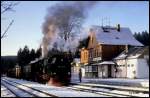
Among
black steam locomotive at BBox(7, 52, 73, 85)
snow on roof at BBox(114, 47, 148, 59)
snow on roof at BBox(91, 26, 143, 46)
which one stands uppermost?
snow on roof at BBox(91, 26, 143, 46)

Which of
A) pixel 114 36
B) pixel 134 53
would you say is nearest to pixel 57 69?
pixel 134 53

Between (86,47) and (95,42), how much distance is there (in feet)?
24.2

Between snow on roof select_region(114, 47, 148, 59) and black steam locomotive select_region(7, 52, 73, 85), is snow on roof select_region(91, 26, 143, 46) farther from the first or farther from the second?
black steam locomotive select_region(7, 52, 73, 85)

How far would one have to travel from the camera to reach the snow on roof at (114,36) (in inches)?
2504

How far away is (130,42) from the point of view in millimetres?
64375

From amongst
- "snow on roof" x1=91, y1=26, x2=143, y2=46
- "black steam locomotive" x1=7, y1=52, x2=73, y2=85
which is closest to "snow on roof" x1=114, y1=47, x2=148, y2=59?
"snow on roof" x1=91, y1=26, x2=143, y2=46

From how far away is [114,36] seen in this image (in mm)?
65375

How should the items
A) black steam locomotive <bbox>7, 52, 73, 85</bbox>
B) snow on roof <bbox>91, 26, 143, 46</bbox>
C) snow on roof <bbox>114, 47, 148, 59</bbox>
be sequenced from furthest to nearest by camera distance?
1. snow on roof <bbox>91, 26, 143, 46</bbox>
2. snow on roof <bbox>114, 47, 148, 59</bbox>
3. black steam locomotive <bbox>7, 52, 73, 85</bbox>

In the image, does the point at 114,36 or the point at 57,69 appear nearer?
the point at 57,69

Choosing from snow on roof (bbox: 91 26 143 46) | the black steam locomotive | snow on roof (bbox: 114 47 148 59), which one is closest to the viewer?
the black steam locomotive

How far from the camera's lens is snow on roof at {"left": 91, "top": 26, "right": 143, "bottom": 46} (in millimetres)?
63594

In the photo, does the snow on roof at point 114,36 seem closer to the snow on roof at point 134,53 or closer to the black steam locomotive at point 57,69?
the snow on roof at point 134,53

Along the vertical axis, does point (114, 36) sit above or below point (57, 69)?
above

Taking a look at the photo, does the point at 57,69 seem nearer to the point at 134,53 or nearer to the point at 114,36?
the point at 134,53
